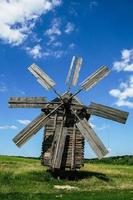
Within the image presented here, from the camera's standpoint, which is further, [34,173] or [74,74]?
[74,74]

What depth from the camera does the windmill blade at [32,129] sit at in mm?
39781

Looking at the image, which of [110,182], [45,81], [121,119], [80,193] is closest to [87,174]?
[110,182]

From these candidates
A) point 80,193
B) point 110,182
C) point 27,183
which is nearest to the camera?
point 80,193

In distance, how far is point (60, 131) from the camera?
39.5 metres

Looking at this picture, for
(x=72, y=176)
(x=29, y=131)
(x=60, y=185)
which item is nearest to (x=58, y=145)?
(x=29, y=131)

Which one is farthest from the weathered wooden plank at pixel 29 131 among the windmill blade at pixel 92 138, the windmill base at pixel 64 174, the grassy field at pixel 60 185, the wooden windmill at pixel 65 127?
the windmill base at pixel 64 174

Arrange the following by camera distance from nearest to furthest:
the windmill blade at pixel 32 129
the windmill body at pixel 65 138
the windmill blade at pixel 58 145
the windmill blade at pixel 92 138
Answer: the windmill blade at pixel 92 138 < the windmill blade at pixel 58 145 < the windmill body at pixel 65 138 < the windmill blade at pixel 32 129

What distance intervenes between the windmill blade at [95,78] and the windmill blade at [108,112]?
230 cm

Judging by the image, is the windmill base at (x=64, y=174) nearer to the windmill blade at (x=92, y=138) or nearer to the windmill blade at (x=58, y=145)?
the windmill blade at (x=58, y=145)

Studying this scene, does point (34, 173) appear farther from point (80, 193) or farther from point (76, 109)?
point (80, 193)

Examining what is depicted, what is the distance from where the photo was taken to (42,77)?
141 ft

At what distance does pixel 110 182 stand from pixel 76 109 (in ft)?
21.6

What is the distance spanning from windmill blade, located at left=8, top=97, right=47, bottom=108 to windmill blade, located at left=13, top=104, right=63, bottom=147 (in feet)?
3.45

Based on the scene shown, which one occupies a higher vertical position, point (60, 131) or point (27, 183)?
point (60, 131)
